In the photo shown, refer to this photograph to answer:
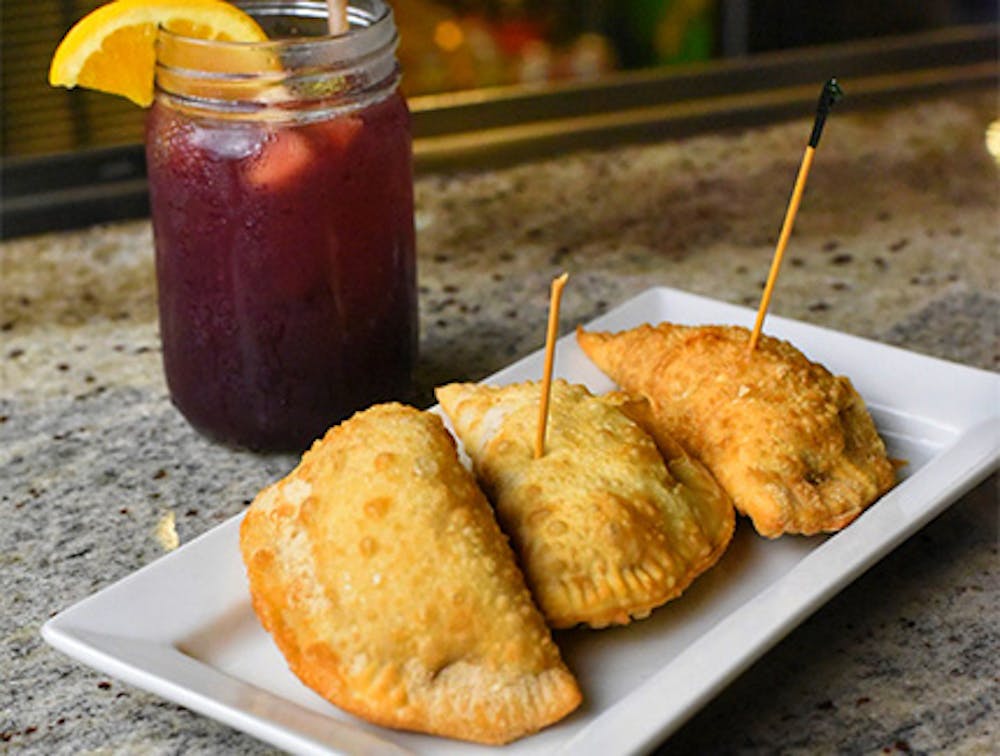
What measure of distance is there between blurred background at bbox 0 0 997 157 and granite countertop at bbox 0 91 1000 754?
0.15 metres

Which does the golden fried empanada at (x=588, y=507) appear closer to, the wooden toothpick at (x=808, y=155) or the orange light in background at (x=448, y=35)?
the wooden toothpick at (x=808, y=155)

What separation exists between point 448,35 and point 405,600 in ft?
4.81

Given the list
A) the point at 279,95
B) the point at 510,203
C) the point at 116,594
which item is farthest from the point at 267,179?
the point at 510,203

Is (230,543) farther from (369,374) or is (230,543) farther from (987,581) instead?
(987,581)

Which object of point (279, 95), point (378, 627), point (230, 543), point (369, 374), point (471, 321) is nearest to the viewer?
point (378, 627)

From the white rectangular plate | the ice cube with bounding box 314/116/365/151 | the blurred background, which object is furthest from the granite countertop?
the ice cube with bounding box 314/116/365/151

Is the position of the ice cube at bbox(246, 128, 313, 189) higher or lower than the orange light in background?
higher

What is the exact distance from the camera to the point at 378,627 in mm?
846

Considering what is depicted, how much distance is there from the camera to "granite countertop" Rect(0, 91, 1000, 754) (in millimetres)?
936

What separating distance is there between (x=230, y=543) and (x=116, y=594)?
0.09 meters

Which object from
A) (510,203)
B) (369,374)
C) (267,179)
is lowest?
(510,203)

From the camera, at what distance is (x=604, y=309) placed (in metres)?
1.57

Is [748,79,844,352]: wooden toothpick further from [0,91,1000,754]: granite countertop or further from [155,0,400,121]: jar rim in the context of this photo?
[155,0,400,121]: jar rim

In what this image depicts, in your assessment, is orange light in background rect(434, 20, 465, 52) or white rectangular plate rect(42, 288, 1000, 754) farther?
orange light in background rect(434, 20, 465, 52)
